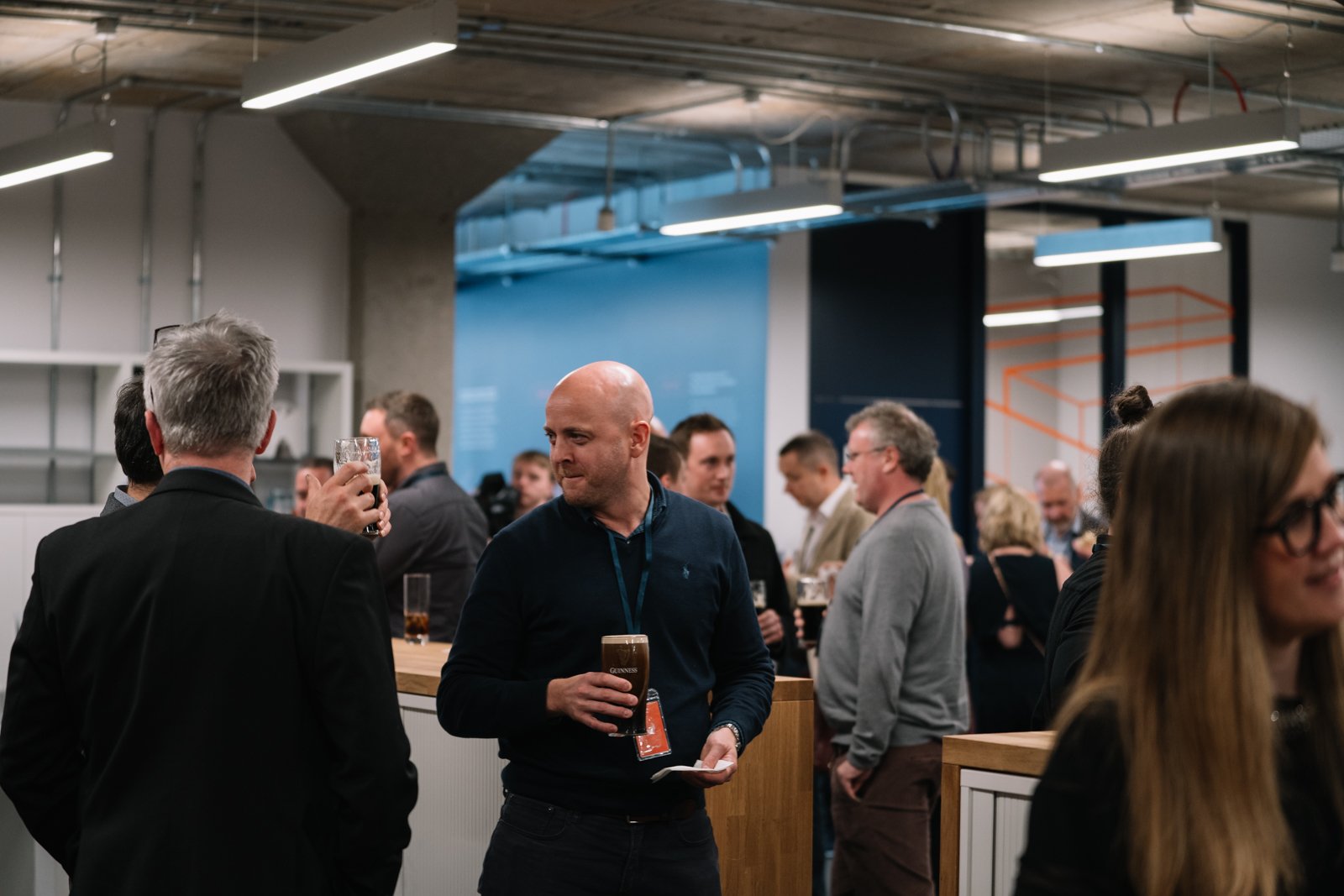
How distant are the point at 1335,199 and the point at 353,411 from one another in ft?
26.0

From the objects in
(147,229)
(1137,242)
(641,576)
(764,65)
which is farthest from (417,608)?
(1137,242)

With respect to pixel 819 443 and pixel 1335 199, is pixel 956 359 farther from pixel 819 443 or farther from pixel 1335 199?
pixel 819 443

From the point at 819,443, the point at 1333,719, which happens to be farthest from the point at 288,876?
the point at 819,443

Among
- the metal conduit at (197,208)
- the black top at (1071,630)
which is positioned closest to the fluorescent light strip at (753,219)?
the metal conduit at (197,208)

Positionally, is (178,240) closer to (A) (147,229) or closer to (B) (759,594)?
(A) (147,229)

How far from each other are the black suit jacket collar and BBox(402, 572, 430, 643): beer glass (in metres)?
2.60

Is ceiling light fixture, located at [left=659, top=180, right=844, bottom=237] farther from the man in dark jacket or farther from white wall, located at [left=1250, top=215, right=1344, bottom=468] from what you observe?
white wall, located at [left=1250, top=215, right=1344, bottom=468]

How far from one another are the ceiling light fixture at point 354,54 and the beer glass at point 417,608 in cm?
178

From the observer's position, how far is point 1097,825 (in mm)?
1425

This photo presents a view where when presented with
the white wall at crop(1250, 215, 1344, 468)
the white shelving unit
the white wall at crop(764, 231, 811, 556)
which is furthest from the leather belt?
the white wall at crop(1250, 215, 1344, 468)

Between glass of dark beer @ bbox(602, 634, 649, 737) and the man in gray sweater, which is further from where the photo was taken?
the man in gray sweater

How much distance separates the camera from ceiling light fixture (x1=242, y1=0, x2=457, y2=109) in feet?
17.5

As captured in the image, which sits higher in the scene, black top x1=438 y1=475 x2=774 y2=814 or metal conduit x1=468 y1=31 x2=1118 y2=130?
metal conduit x1=468 y1=31 x2=1118 y2=130

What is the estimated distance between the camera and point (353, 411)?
9867mm
